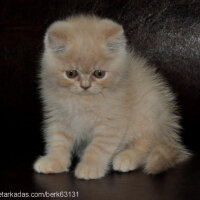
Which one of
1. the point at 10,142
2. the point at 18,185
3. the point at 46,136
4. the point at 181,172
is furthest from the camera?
the point at 10,142

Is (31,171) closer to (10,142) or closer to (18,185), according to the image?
(18,185)

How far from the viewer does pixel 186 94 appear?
2.61 m

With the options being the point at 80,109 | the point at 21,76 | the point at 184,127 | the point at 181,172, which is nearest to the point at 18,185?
the point at 80,109

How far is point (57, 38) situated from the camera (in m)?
1.97

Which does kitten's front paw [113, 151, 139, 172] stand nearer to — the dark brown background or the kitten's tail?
the kitten's tail

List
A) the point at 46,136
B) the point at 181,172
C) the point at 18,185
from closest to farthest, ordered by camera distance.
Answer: the point at 18,185 < the point at 181,172 < the point at 46,136

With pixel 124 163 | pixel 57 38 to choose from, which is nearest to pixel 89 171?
pixel 124 163

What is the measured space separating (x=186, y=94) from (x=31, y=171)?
3.39ft

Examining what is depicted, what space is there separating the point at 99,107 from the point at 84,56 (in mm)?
258

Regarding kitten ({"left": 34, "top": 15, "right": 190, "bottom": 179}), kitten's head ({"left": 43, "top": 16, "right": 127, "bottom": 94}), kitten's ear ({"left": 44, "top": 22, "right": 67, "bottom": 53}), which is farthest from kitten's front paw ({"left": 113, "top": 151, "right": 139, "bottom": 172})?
kitten's ear ({"left": 44, "top": 22, "right": 67, "bottom": 53})

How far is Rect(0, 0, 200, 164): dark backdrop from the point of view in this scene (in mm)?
2596

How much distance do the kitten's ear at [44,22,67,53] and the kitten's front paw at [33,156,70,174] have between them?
49 centimetres

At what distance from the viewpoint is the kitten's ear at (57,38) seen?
6.44 ft

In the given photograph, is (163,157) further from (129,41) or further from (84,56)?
(129,41)
